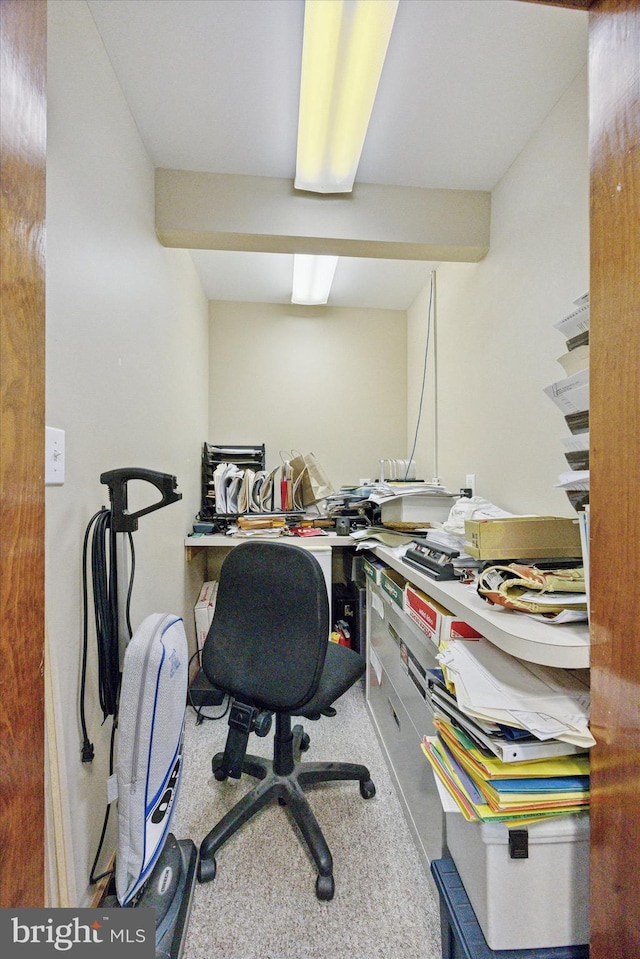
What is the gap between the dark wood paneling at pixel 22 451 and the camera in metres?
0.53

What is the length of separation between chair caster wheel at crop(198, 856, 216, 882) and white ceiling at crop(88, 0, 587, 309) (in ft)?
8.08

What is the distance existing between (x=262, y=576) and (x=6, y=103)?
3.76 feet

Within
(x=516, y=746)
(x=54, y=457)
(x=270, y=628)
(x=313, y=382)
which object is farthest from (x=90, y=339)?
(x=313, y=382)

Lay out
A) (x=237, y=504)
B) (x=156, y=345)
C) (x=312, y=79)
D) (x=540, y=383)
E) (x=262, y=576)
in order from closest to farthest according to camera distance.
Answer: (x=312, y=79) → (x=262, y=576) → (x=540, y=383) → (x=156, y=345) → (x=237, y=504)

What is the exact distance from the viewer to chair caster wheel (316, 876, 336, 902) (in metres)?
1.09

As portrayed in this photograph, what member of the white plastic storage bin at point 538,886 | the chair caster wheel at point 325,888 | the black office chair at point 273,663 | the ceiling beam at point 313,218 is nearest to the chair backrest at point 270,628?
the black office chair at point 273,663

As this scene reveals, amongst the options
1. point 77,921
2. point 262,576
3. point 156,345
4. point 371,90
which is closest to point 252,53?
point 371,90

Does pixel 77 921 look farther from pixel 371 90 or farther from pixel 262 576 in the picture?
pixel 371 90

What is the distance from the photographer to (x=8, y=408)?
→ 54 centimetres

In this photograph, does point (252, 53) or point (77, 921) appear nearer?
point (77, 921)

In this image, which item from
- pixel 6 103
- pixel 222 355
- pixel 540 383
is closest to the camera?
pixel 6 103

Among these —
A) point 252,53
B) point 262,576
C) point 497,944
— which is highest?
point 252,53

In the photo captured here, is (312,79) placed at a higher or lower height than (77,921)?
higher

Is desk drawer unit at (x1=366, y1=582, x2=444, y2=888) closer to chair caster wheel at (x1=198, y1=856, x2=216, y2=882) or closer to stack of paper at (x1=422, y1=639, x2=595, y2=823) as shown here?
stack of paper at (x1=422, y1=639, x2=595, y2=823)
